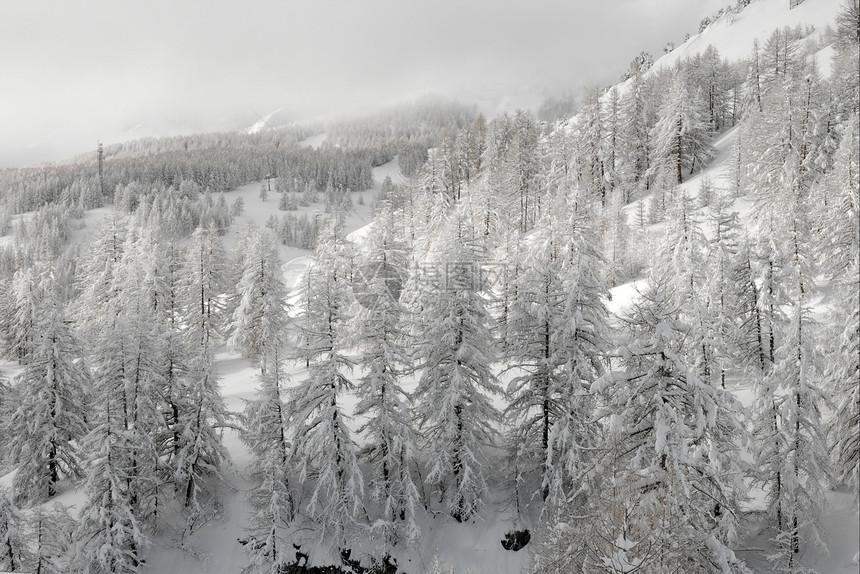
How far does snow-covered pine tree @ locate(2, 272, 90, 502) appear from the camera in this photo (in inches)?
1061

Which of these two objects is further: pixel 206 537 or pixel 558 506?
pixel 206 537

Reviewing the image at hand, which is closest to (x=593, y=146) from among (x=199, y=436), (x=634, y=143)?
(x=634, y=143)

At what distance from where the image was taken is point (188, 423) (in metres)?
26.0

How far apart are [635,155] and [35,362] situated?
2526 inches

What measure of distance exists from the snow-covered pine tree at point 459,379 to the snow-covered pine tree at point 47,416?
19782 mm

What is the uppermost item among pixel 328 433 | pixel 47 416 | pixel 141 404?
pixel 141 404

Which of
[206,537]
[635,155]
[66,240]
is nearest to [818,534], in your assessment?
[206,537]

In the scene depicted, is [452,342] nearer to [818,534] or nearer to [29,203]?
[818,534]

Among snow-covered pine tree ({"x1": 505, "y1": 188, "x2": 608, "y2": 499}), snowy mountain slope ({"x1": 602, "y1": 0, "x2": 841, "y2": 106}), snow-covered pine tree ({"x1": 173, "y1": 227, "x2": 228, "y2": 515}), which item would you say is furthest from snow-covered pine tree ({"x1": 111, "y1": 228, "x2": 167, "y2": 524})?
snowy mountain slope ({"x1": 602, "y1": 0, "x2": 841, "y2": 106})

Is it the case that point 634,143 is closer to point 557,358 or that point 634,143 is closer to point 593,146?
point 593,146

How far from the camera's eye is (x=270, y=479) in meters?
23.6

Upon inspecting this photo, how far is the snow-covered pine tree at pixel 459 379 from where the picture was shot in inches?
938

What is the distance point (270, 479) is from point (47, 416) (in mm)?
14334

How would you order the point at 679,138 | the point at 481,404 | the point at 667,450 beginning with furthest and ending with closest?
1. the point at 679,138
2. the point at 481,404
3. the point at 667,450
